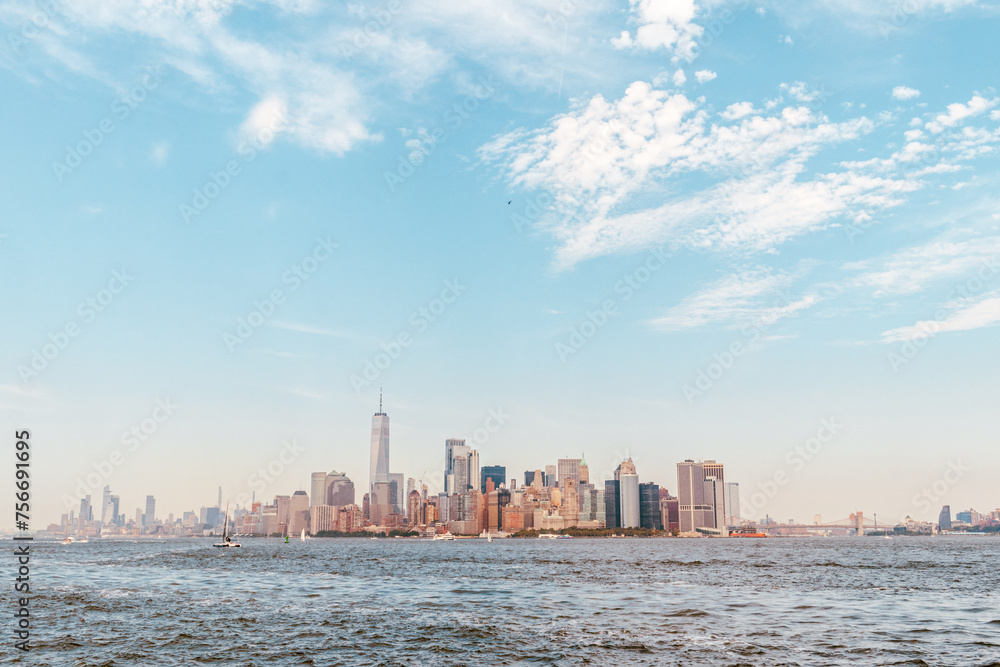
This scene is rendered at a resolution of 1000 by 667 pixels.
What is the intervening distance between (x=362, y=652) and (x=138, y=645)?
1274 cm

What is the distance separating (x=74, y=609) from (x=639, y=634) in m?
41.9

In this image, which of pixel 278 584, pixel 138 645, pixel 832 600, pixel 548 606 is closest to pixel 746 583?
pixel 832 600

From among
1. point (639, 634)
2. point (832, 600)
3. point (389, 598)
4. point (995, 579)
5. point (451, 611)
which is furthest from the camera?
point (995, 579)

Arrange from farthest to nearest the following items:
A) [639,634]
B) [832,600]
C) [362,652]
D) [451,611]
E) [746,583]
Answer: [746,583] → [832,600] → [451,611] → [639,634] → [362,652]

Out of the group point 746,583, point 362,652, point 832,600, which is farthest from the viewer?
point 746,583

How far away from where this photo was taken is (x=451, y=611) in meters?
49.9

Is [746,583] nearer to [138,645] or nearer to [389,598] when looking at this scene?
[389,598]

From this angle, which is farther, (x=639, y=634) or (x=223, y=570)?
(x=223, y=570)

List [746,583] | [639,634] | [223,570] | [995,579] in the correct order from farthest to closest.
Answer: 1. [223,570]
2. [995,579]
3. [746,583]
4. [639,634]

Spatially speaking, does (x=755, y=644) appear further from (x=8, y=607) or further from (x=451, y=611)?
(x=8, y=607)

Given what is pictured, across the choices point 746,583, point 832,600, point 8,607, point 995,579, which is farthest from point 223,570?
point 995,579

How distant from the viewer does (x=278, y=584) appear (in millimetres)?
72875

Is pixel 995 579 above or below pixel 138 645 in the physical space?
below

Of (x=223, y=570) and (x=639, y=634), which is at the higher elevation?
(x=639, y=634)
